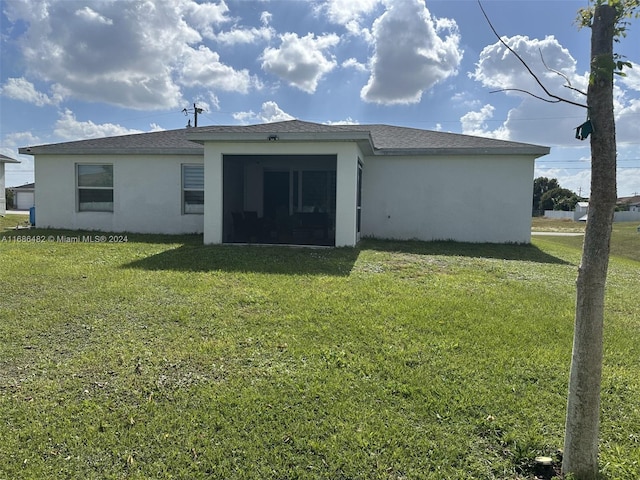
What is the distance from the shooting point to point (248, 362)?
152 inches

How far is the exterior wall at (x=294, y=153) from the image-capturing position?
9836 millimetres

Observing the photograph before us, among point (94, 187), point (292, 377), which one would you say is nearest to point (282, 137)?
point (292, 377)

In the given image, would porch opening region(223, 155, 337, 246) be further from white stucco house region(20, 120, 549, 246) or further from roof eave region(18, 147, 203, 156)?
roof eave region(18, 147, 203, 156)

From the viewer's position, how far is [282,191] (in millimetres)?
15672

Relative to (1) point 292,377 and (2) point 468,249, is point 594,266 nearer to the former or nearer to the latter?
(1) point 292,377

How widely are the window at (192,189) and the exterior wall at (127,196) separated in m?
0.14

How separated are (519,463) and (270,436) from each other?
1.60m

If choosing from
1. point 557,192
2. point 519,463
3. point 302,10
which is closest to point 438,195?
point 302,10

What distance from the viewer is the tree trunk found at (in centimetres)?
219

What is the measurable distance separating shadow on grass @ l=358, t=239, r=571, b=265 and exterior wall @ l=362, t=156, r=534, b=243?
61cm

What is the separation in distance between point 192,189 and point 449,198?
8.16 metres

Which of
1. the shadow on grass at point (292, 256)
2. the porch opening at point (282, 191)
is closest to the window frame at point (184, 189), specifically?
the porch opening at point (282, 191)

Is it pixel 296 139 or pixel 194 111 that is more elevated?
pixel 194 111

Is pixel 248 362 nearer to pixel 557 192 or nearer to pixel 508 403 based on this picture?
pixel 508 403
